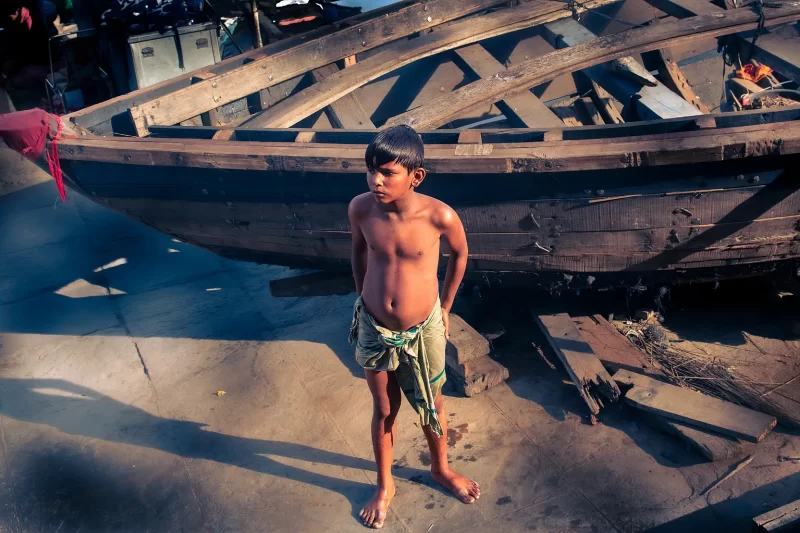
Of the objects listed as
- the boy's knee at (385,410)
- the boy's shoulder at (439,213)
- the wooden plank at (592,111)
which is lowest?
the boy's knee at (385,410)

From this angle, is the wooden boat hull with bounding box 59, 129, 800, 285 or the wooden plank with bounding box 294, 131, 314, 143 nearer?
the wooden boat hull with bounding box 59, 129, 800, 285

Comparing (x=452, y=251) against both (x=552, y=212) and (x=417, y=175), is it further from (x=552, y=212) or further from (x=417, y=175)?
(x=552, y=212)

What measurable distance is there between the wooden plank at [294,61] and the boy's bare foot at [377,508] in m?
2.87

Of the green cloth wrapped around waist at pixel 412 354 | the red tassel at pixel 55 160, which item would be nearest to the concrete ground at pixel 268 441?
the green cloth wrapped around waist at pixel 412 354

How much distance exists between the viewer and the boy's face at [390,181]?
2674 millimetres

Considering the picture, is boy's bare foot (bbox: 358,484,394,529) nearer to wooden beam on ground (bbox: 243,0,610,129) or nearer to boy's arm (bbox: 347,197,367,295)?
boy's arm (bbox: 347,197,367,295)

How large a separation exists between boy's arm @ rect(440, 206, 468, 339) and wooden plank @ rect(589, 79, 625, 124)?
240 centimetres

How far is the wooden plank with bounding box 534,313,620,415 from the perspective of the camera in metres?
3.70

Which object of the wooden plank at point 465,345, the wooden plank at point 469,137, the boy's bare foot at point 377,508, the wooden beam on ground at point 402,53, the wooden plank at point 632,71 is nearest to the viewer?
the boy's bare foot at point 377,508

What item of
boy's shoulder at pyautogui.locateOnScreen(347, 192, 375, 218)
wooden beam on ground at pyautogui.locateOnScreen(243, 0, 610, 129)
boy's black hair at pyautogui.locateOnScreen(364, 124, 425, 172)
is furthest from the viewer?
wooden beam on ground at pyautogui.locateOnScreen(243, 0, 610, 129)

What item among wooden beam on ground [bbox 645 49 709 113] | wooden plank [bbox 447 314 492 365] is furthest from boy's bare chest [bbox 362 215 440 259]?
wooden beam on ground [bbox 645 49 709 113]

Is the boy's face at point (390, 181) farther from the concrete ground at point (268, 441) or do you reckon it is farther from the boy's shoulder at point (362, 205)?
the concrete ground at point (268, 441)

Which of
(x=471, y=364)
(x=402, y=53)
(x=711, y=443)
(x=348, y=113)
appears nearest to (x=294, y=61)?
(x=348, y=113)

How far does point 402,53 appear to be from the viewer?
5.12 meters
